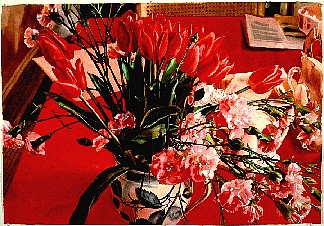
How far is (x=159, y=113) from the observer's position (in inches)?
40.1

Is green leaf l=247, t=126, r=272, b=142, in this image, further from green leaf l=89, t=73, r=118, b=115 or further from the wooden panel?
the wooden panel

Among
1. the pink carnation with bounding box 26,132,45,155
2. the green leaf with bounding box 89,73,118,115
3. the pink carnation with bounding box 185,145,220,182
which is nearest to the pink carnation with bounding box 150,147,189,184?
→ the pink carnation with bounding box 185,145,220,182

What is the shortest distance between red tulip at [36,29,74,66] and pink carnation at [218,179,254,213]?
1.31 ft

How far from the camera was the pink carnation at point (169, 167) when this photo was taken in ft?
3.26

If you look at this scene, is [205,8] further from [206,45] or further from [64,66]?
[64,66]

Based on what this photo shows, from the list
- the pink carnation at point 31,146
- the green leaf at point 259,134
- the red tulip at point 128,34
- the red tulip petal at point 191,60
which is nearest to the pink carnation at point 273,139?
the green leaf at point 259,134

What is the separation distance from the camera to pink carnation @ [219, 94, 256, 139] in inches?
38.9

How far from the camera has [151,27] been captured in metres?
0.97

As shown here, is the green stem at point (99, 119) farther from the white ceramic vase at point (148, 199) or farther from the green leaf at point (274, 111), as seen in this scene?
the green leaf at point (274, 111)

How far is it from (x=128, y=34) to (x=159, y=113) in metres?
0.16

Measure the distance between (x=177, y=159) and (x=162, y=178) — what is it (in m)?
0.06

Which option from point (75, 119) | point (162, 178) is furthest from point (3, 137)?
point (162, 178)

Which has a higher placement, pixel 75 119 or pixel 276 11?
pixel 276 11

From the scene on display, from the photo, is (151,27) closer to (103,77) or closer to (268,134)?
(103,77)
